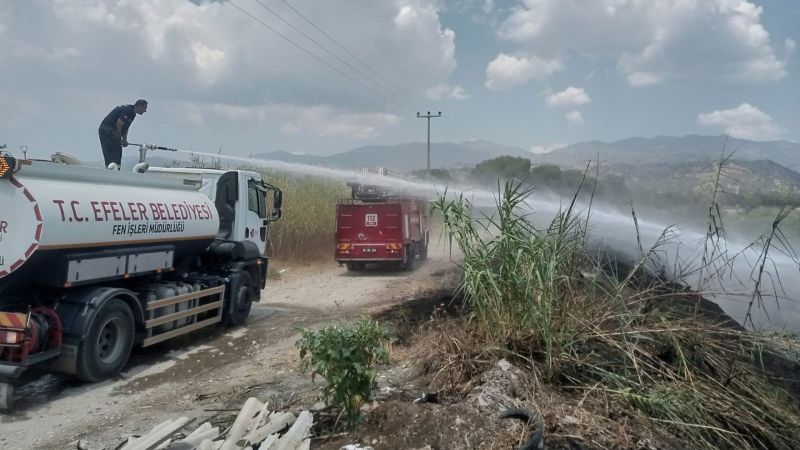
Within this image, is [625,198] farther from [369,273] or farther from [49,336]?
[49,336]

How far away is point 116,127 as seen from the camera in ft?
32.7

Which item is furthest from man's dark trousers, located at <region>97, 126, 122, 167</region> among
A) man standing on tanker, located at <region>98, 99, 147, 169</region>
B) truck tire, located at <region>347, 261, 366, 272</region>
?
truck tire, located at <region>347, 261, 366, 272</region>

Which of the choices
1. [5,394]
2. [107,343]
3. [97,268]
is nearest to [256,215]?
[97,268]

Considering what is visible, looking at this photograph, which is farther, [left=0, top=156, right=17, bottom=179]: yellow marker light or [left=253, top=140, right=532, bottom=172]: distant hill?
[left=253, top=140, right=532, bottom=172]: distant hill

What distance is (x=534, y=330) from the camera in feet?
18.0

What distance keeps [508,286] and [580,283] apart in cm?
98

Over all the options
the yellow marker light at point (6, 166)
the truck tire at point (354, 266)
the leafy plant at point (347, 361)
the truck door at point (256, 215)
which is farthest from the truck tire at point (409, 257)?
the leafy plant at point (347, 361)

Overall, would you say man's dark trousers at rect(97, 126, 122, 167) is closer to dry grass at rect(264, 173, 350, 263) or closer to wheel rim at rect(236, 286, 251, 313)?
wheel rim at rect(236, 286, 251, 313)

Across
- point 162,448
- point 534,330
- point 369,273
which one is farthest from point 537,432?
point 369,273

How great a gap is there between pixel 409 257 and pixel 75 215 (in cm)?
1200

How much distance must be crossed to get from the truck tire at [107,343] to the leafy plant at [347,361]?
11.0ft

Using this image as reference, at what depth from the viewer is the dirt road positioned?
18.0 feet

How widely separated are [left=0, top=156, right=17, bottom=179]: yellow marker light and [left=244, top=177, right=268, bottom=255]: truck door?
14.8 ft

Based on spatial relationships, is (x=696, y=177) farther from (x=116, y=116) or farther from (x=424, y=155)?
(x=424, y=155)
